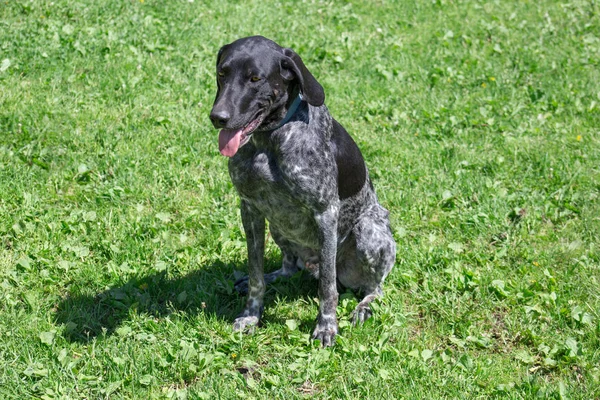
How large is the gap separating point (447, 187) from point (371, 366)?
256cm

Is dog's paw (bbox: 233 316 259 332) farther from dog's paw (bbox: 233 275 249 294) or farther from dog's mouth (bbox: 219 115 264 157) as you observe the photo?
dog's mouth (bbox: 219 115 264 157)

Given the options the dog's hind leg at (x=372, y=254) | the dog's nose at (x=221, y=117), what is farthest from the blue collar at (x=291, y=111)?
the dog's hind leg at (x=372, y=254)

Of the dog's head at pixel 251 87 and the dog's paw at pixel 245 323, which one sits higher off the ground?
the dog's head at pixel 251 87

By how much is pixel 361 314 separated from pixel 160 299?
1.39 meters

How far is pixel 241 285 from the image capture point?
17.6 feet

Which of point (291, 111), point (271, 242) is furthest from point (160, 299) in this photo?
point (291, 111)

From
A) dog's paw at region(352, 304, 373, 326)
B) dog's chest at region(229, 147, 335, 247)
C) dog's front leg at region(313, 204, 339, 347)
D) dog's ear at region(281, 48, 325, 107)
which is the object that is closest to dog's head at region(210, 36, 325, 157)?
dog's ear at region(281, 48, 325, 107)

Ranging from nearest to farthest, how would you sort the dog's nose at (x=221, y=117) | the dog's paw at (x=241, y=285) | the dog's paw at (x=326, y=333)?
the dog's nose at (x=221, y=117), the dog's paw at (x=326, y=333), the dog's paw at (x=241, y=285)

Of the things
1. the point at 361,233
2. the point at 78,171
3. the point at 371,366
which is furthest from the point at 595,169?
the point at 78,171

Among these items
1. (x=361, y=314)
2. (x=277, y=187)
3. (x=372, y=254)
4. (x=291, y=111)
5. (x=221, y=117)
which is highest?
(x=221, y=117)

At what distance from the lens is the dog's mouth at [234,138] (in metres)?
4.10

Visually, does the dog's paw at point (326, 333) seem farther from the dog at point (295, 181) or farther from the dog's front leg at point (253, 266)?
the dog's front leg at point (253, 266)

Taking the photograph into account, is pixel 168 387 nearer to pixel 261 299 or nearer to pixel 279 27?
pixel 261 299

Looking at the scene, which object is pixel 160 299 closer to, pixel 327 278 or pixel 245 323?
pixel 245 323
